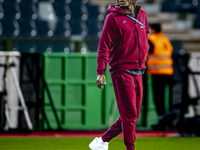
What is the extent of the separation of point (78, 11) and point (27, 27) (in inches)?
65.3

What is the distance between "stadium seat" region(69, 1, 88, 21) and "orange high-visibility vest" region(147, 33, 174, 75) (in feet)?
16.3

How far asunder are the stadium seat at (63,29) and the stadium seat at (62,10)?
21cm

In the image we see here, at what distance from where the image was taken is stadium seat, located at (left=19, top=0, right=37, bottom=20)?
1156 centimetres

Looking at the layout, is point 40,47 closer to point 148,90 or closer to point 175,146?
point 148,90

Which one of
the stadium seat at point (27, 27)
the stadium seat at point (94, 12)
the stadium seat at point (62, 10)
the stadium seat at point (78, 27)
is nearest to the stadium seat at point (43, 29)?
the stadium seat at point (27, 27)

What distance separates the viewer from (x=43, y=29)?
37.1ft

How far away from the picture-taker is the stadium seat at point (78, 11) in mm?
11734

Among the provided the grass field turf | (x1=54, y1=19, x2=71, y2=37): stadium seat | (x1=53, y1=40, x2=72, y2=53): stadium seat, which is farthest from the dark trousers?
(x1=54, y1=19, x2=71, y2=37): stadium seat

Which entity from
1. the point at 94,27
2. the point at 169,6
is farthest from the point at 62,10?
the point at 169,6

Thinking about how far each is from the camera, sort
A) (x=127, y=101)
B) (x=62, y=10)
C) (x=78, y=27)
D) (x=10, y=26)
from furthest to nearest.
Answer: (x=62, y=10) < (x=78, y=27) < (x=10, y=26) < (x=127, y=101)

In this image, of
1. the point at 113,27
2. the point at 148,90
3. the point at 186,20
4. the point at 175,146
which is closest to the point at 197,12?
the point at 186,20

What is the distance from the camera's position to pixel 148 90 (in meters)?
7.26

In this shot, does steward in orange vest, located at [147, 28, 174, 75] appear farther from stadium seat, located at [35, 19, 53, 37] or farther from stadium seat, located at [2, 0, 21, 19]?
stadium seat, located at [2, 0, 21, 19]

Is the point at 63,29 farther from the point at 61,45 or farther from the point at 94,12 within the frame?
the point at 94,12
